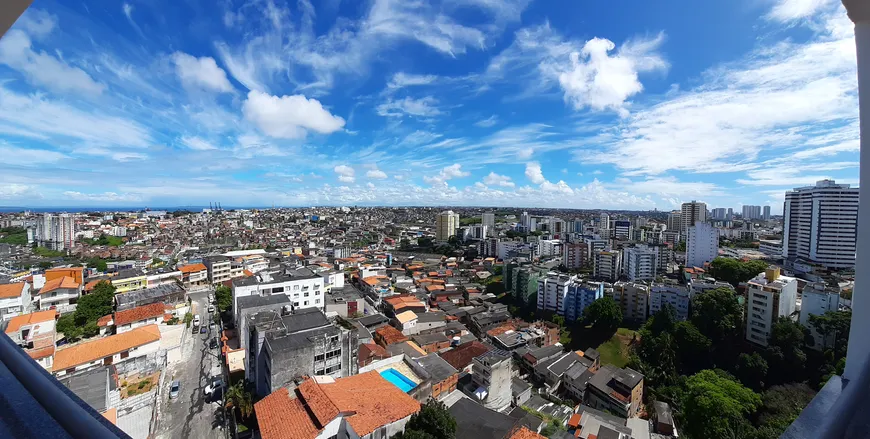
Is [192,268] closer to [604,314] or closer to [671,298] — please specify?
[604,314]

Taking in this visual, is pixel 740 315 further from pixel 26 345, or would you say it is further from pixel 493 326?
pixel 26 345

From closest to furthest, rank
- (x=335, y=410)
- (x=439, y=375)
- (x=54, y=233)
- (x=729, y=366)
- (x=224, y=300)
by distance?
(x=335, y=410) → (x=439, y=375) → (x=729, y=366) → (x=224, y=300) → (x=54, y=233)

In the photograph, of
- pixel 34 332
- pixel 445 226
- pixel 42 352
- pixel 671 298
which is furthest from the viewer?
pixel 445 226

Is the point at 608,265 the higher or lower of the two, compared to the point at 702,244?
lower

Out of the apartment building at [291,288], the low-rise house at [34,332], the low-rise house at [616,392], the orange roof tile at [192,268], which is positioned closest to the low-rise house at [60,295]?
the low-rise house at [34,332]

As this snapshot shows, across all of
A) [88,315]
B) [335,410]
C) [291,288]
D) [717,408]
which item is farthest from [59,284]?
[717,408]

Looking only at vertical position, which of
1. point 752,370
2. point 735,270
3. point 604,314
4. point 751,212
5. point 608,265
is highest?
point 751,212
